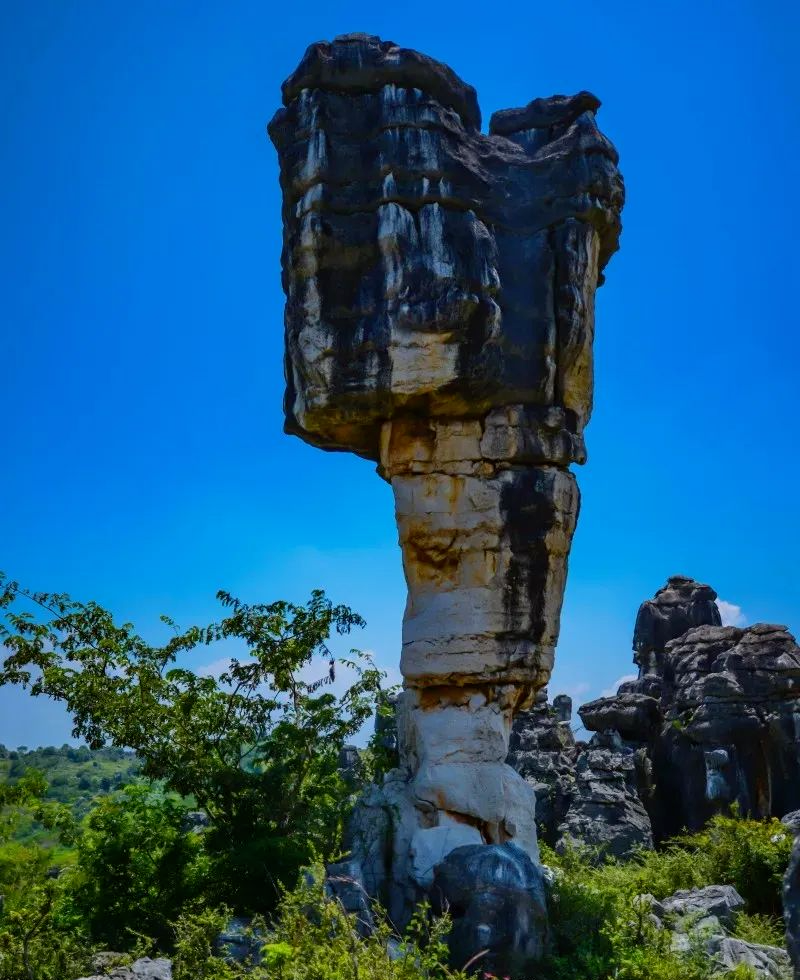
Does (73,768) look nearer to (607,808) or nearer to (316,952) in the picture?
(607,808)

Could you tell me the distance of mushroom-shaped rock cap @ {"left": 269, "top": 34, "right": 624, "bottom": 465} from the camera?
1284 centimetres

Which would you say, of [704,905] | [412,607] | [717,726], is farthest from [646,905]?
[717,726]

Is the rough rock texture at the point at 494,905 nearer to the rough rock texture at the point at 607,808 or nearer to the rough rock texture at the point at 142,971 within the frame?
the rough rock texture at the point at 142,971

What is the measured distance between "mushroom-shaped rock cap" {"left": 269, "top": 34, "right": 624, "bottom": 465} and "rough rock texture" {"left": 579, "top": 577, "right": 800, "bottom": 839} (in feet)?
38.9

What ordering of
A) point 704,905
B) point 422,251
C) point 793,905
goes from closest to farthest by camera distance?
point 793,905 < point 704,905 < point 422,251

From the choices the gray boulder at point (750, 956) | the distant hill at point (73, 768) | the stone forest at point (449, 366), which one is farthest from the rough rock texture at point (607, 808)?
the distant hill at point (73, 768)

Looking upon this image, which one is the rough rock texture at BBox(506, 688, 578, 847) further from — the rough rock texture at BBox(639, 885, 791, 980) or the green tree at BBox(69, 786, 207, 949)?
the green tree at BBox(69, 786, 207, 949)

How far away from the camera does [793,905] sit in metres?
6.69

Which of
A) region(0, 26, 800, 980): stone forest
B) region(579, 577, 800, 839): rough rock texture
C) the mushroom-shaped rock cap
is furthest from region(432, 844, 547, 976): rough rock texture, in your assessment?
region(579, 577, 800, 839): rough rock texture

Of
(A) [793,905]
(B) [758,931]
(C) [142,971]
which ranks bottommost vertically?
(C) [142,971]

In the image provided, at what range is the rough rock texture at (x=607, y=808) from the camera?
19.9 metres

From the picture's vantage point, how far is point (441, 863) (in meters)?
10.9

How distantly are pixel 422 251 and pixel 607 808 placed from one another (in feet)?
41.4

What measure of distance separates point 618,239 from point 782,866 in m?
9.04
